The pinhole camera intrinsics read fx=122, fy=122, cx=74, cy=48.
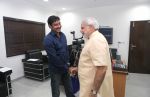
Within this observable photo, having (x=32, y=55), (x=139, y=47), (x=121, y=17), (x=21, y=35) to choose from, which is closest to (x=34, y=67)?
(x=32, y=55)

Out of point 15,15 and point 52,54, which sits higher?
point 15,15

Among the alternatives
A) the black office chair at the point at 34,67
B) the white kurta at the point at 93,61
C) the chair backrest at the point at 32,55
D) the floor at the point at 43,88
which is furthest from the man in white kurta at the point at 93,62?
the chair backrest at the point at 32,55

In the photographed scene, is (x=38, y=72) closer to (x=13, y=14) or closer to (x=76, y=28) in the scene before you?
(x=13, y=14)

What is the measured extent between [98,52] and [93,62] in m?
0.10

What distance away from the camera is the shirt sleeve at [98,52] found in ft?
3.43

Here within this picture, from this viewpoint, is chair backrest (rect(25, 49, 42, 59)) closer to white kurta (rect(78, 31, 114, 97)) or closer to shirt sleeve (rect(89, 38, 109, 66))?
white kurta (rect(78, 31, 114, 97))

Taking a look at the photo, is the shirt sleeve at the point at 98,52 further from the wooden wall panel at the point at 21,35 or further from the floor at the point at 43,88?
the wooden wall panel at the point at 21,35

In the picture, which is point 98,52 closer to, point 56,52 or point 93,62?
point 93,62

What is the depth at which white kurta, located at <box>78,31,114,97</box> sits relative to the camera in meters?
1.06

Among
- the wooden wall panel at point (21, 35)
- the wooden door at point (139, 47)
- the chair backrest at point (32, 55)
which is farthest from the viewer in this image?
the wooden door at point (139, 47)

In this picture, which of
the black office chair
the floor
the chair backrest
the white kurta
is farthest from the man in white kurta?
the chair backrest

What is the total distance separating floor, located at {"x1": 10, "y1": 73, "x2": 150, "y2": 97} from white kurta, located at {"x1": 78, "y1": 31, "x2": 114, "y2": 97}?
1.49m

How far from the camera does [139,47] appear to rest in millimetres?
4066

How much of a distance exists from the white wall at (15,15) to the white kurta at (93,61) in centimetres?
270
